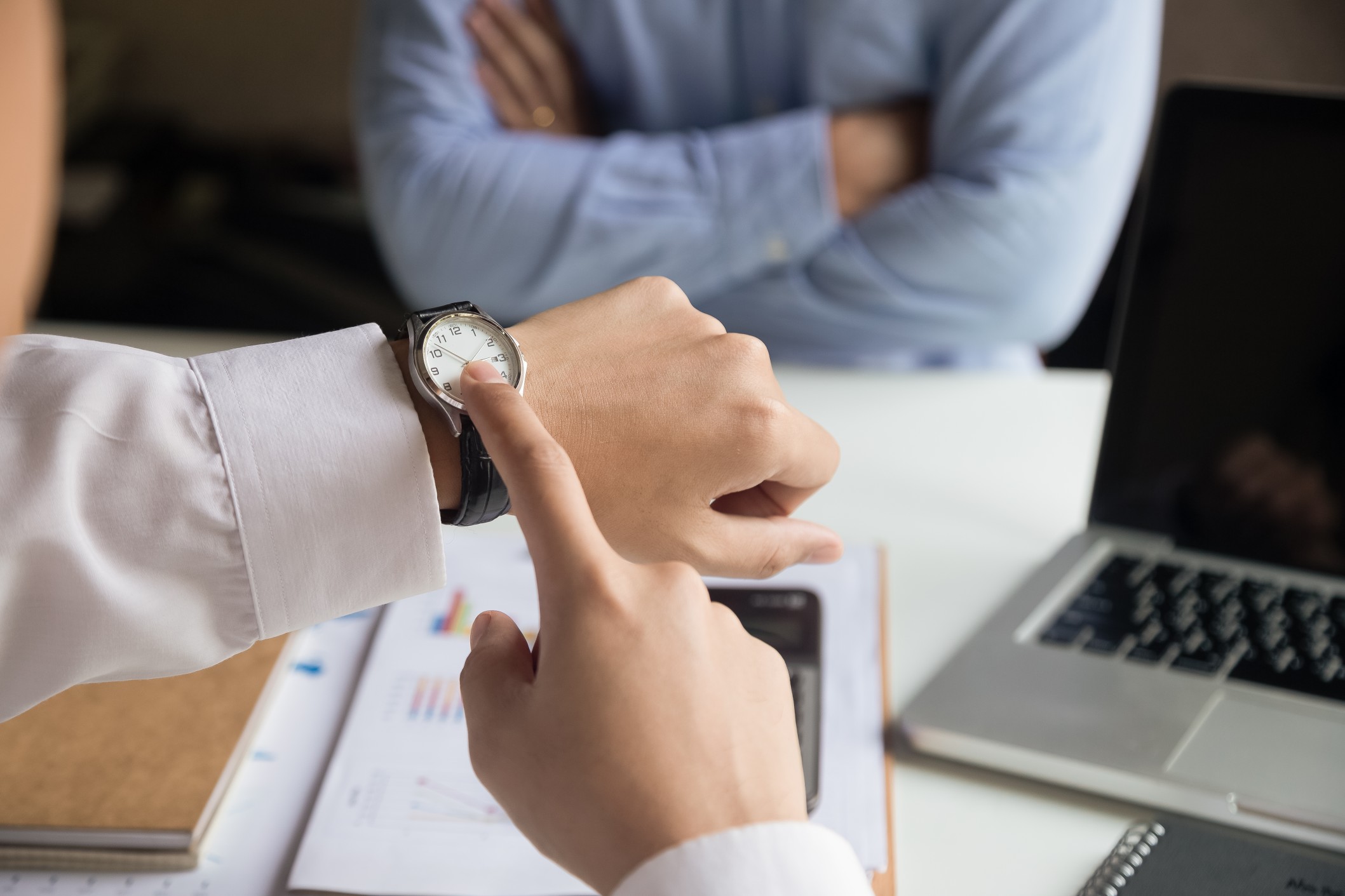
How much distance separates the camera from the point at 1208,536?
838 millimetres

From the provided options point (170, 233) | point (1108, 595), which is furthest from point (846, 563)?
point (170, 233)

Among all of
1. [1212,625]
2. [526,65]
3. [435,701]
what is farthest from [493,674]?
[526,65]

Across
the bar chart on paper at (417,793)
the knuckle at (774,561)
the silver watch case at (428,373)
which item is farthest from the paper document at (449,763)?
the silver watch case at (428,373)

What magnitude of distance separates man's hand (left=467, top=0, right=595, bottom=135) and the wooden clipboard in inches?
34.8

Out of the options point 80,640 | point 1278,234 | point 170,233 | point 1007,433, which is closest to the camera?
point 80,640

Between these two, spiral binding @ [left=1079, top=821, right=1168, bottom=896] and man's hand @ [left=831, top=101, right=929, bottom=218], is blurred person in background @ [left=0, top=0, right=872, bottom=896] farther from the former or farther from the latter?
man's hand @ [left=831, top=101, right=929, bottom=218]

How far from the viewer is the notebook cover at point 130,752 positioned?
614 millimetres

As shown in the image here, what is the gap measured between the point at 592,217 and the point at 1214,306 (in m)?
0.77

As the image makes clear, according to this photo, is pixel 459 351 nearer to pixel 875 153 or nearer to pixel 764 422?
pixel 764 422

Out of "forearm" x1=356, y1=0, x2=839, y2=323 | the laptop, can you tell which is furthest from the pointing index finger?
"forearm" x1=356, y1=0, x2=839, y2=323

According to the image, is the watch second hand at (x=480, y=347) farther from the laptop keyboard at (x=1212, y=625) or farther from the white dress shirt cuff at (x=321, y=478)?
the laptop keyboard at (x=1212, y=625)

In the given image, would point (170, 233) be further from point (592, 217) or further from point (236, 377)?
point (236, 377)

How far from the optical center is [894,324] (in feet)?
4.69

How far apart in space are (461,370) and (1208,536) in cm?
59
